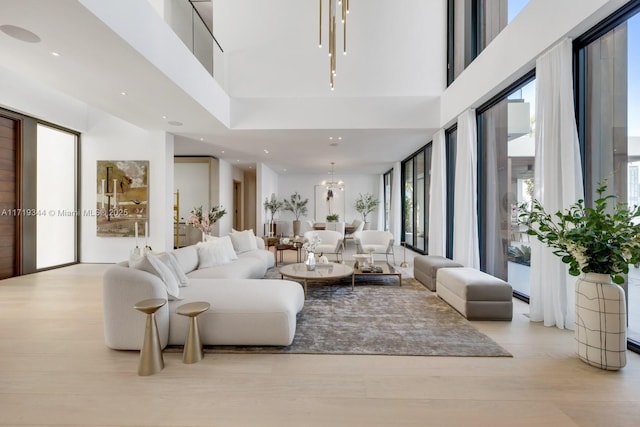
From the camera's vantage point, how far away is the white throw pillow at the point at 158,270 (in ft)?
9.02

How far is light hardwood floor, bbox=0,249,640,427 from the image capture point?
1.84 m

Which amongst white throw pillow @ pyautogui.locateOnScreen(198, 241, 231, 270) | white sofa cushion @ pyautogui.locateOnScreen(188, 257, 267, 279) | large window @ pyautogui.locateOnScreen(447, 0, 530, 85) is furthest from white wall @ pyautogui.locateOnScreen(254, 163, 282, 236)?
large window @ pyautogui.locateOnScreen(447, 0, 530, 85)

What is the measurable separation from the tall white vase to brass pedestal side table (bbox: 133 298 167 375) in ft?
11.3

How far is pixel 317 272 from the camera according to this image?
4516 millimetres

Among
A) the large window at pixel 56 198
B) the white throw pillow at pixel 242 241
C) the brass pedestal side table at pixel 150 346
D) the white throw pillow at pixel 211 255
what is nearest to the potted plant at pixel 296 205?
the white throw pillow at pixel 242 241

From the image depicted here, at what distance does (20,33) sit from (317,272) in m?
4.46

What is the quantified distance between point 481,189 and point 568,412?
3797 mm

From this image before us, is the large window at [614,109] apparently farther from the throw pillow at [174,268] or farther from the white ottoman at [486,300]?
the throw pillow at [174,268]

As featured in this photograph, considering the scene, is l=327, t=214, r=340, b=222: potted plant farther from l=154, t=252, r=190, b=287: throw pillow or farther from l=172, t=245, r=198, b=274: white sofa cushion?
l=154, t=252, r=190, b=287: throw pillow

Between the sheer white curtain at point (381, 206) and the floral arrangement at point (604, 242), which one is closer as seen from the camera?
the floral arrangement at point (604, 242)

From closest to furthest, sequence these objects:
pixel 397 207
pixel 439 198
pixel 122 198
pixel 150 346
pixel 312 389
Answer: pixel 312 389, pixel 150 346, pixel 439 198, pixel 122 198, pixel 397 207

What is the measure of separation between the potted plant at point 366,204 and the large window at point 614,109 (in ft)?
35.0

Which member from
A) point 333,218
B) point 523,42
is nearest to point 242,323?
point 523,42

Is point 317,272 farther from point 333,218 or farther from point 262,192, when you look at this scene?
point 333,218
